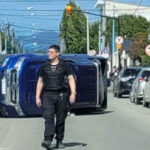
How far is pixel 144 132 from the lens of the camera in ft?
48.3

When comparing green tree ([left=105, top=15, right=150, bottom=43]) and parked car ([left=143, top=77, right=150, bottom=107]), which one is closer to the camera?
parked car ([left=143, top=77, right=150, bottom=107])

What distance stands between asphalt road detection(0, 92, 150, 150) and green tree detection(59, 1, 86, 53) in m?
62.0

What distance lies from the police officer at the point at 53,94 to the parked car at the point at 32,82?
324 inches

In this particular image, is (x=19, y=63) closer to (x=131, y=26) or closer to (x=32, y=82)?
(x=32, y=82)

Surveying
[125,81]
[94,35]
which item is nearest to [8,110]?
[125,81]

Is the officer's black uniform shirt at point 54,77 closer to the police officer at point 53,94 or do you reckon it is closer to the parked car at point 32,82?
the police officer at point 53,94

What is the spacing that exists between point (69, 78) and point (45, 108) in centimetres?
72

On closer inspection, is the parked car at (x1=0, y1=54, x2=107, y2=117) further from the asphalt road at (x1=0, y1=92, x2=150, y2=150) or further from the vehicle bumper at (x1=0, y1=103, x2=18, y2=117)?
the asphalt road at (x1=0, y1=92, x2=150, y2=150)

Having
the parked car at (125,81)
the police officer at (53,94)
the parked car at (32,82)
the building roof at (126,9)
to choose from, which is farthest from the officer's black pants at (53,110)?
the building roof at (126,9)

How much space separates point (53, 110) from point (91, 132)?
3.93 meters

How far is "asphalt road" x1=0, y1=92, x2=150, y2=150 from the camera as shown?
478 inches

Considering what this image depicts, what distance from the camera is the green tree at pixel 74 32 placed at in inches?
3248

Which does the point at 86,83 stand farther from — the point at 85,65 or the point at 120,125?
the point at 120,125

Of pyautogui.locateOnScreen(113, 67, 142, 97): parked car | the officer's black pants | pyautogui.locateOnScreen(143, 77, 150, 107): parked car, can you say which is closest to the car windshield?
pyautogui.locateOnScreen(113, 67, 142, 97): parked car
